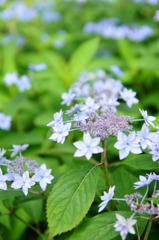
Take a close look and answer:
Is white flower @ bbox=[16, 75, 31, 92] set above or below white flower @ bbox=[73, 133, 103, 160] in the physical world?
above

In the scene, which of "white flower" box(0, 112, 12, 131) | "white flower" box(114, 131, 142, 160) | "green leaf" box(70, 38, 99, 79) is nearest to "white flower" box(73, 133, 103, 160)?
"white flower" box(114, 131, 142, 160)

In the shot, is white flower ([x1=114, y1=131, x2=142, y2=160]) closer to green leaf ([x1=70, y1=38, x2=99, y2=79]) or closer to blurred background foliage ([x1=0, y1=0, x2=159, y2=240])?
blurred background foliage ([x1=0, y1=0, x2=159, y2=240])

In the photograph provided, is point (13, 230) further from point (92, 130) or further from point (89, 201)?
point (92, 130)

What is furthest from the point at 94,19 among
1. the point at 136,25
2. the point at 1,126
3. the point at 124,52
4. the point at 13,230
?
the point at 13,230

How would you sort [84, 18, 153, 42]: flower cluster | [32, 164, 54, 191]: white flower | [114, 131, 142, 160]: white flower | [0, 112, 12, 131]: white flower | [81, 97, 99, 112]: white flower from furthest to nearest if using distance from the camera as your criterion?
[84, 18, 153, 42]: flower cluster < [0, 112, 12, 131]: white flower < [81, 97, 99, 112]: white flower < [32, 164, 54, 191]: white flower < [114, 131, 142, 160]: white flower

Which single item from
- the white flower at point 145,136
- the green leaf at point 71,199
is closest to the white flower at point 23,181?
the green leaf at point 71,199

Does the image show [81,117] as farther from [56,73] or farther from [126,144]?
[56,73]

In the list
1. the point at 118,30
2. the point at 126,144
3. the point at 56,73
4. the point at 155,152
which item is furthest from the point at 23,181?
the point at 118,30
